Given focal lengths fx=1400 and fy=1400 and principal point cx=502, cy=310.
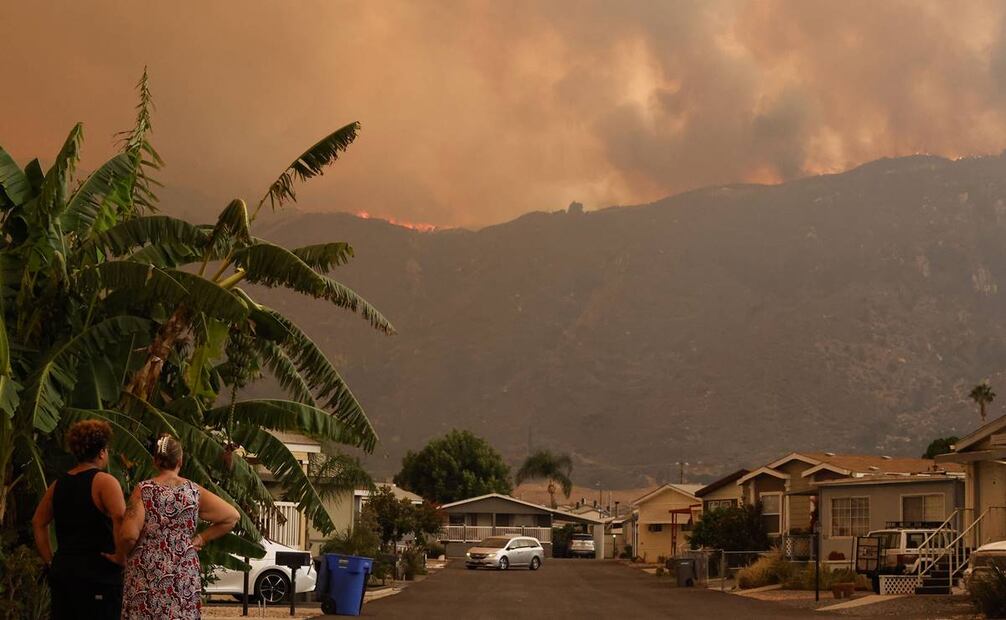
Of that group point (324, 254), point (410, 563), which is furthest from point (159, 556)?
point (410, 563)

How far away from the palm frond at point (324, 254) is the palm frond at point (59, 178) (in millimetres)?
3382

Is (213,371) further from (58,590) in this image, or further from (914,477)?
(914,477)

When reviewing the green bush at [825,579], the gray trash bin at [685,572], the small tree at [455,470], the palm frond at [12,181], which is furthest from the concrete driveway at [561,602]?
the small tree at [455,470]

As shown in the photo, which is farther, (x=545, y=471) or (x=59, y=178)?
(x=545, y=471)

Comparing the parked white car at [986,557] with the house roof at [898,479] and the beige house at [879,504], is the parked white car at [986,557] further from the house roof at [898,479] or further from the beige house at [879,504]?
the house roof at [898,479]

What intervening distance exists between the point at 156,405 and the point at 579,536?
263 ft

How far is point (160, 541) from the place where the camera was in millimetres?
9531

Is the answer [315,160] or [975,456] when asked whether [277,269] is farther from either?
[975,456]

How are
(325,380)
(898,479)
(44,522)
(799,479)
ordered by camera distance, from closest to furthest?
1. (44,522)
2. (325,380)
3. (898,479)
4. (799,479)

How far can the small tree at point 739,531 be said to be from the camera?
52.3 m

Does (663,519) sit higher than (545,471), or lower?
lower

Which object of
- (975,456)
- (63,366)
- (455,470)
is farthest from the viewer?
(455,470)

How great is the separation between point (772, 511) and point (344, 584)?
31569 millimetres

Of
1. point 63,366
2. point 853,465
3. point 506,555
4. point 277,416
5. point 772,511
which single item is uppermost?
point 63,366
